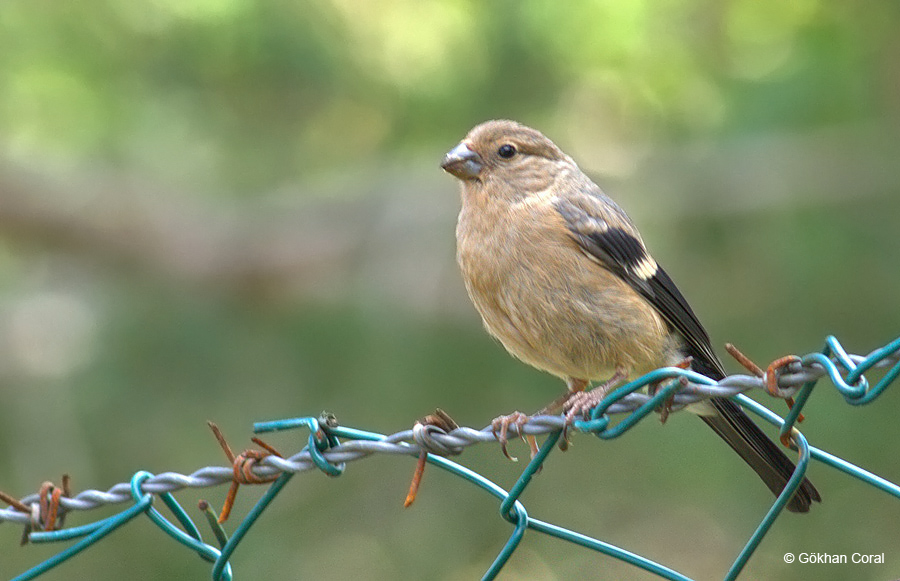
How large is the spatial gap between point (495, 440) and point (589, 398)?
0.91m

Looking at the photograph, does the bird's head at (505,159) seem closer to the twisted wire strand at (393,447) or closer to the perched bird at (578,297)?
the perched bird at (578,297)

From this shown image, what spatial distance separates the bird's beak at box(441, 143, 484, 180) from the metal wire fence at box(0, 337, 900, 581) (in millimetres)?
1734

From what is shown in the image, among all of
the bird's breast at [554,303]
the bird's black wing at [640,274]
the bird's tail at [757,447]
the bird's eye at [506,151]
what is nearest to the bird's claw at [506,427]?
the bird's breast at [554,303]

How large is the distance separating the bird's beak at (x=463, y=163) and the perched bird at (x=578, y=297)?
2cm

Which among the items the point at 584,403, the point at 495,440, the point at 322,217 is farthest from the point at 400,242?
the point at 495,440

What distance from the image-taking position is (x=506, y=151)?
486 centimetres

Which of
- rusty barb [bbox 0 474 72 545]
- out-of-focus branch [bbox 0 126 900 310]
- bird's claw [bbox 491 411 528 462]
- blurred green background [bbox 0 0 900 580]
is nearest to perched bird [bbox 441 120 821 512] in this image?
bird's claw [bbox 491 411 528 462]

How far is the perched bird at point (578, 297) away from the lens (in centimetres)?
405

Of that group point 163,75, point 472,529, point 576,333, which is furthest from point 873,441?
point 163,75

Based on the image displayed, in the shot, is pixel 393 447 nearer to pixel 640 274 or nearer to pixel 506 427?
pixel 506 427

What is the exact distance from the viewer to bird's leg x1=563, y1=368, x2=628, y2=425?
137 inches

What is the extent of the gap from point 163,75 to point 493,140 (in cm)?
444

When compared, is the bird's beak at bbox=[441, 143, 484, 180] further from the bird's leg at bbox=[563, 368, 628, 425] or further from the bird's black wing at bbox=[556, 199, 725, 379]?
the bird's leg at bbox=[563, 368, 628, 425]

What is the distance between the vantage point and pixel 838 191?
27.0ft
